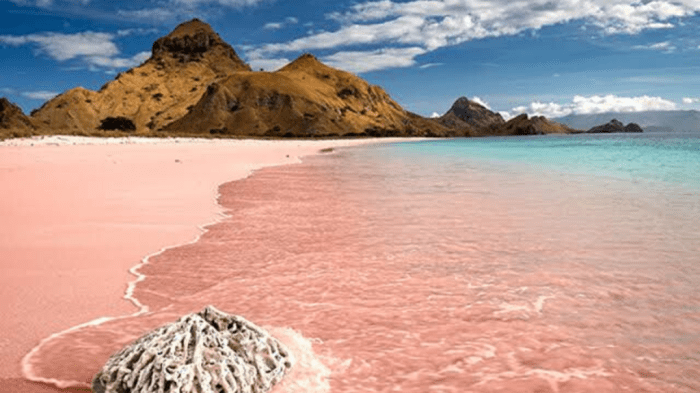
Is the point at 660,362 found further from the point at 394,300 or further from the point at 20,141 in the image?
the point at 20,141

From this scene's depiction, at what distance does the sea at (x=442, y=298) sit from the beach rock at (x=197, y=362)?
268 millimetres

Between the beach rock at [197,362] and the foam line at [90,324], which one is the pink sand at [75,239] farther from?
the beach rock at [197,362]

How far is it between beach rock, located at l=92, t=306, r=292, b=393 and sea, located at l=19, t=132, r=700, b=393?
0.88 ft

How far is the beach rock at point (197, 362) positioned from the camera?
328 centimetres

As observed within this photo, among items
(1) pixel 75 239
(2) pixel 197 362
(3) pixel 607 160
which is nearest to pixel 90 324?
(2) pixel 197 362

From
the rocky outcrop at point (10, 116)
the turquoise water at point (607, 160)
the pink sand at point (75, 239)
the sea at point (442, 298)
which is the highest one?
the rocky outcrop at point (10, 116)

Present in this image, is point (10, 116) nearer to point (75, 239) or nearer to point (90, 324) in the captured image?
point (75, 239)

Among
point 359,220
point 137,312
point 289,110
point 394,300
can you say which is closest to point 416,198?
point 359,220

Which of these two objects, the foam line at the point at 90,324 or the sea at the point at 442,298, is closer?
the foam line at the point at 90,324

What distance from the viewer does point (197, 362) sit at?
11.1 feet

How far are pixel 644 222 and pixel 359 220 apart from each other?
560 cm

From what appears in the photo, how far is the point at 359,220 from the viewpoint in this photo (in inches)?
415

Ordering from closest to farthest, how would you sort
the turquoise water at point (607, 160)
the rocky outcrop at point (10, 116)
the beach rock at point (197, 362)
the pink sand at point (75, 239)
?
the beach rock at point (197, 362) < the pink sand at point (75, 239) < the turquoise water at point (607, 160) < the rocky outcrop at point (10, 116)

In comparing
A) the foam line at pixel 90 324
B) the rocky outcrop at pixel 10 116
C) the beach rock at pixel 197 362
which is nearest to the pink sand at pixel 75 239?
the foam line at pixel 90 324
